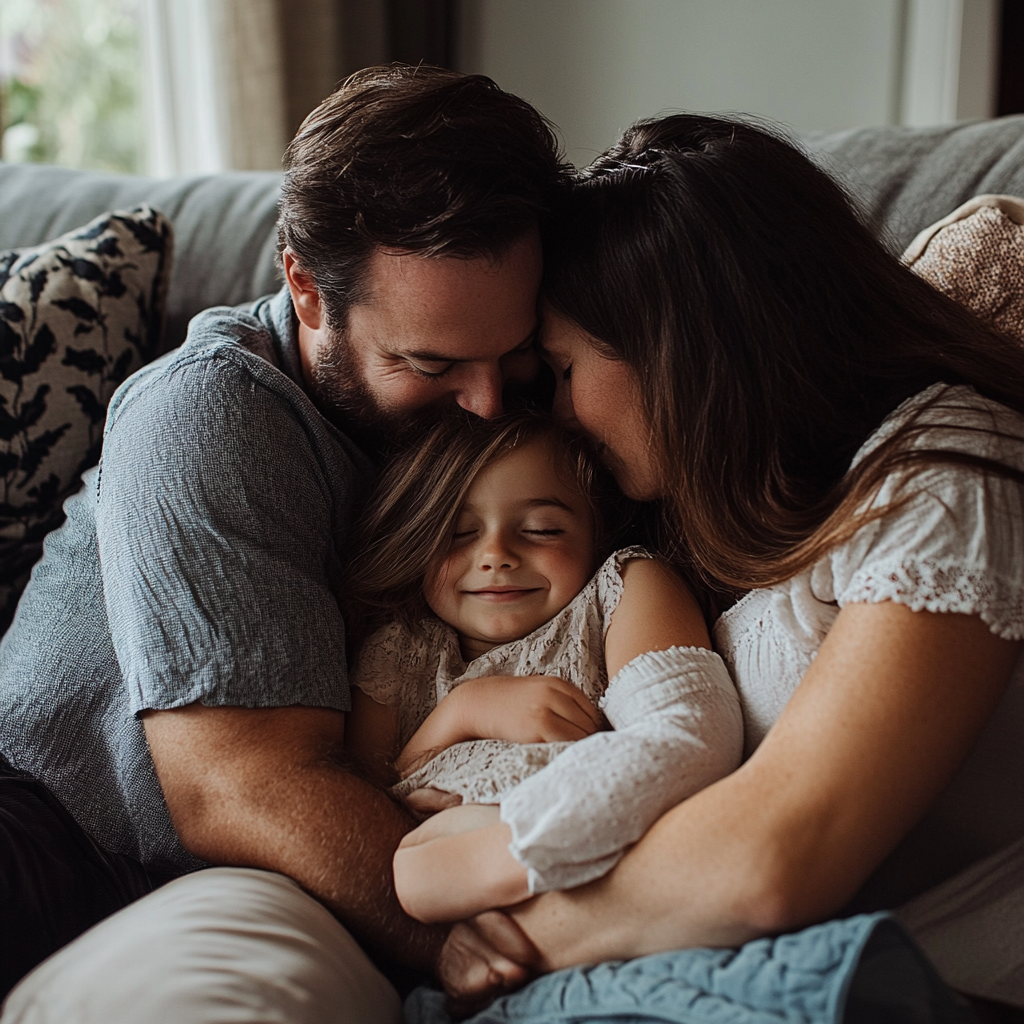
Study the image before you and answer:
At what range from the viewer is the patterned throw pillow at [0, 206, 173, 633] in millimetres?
1576

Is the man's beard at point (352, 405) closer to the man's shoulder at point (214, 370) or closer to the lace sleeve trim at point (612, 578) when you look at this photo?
the man's shoulder at point (214, 370)

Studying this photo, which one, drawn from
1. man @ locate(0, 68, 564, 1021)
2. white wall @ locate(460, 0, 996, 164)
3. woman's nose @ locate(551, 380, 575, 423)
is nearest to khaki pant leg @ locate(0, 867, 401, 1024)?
man @ locate(0, 68, 564, 1021)

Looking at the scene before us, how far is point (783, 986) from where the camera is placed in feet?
2.48

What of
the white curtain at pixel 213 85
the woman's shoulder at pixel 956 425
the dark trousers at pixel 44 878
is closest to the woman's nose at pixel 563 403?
the woman's shoulder at pixel 956 425

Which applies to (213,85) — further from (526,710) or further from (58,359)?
(526,710)

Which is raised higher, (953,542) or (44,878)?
(953,542)

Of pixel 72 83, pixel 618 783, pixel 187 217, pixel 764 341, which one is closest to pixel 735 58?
pixel 187 217

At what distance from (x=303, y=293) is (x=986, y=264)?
2.79 ft

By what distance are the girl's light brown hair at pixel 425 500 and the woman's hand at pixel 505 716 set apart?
0.55 ft

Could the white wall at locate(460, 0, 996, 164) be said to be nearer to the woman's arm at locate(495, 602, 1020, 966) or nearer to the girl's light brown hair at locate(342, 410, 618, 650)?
the girl's light brown hair at locate(342, 410, 618, 650)

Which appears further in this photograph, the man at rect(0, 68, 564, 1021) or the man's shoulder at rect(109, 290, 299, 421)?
the man's shoulder at rect(109, 290, 299, 421)

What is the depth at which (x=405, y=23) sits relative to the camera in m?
3.21

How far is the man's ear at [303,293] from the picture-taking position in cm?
133

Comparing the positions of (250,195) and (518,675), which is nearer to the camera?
(518,675)
